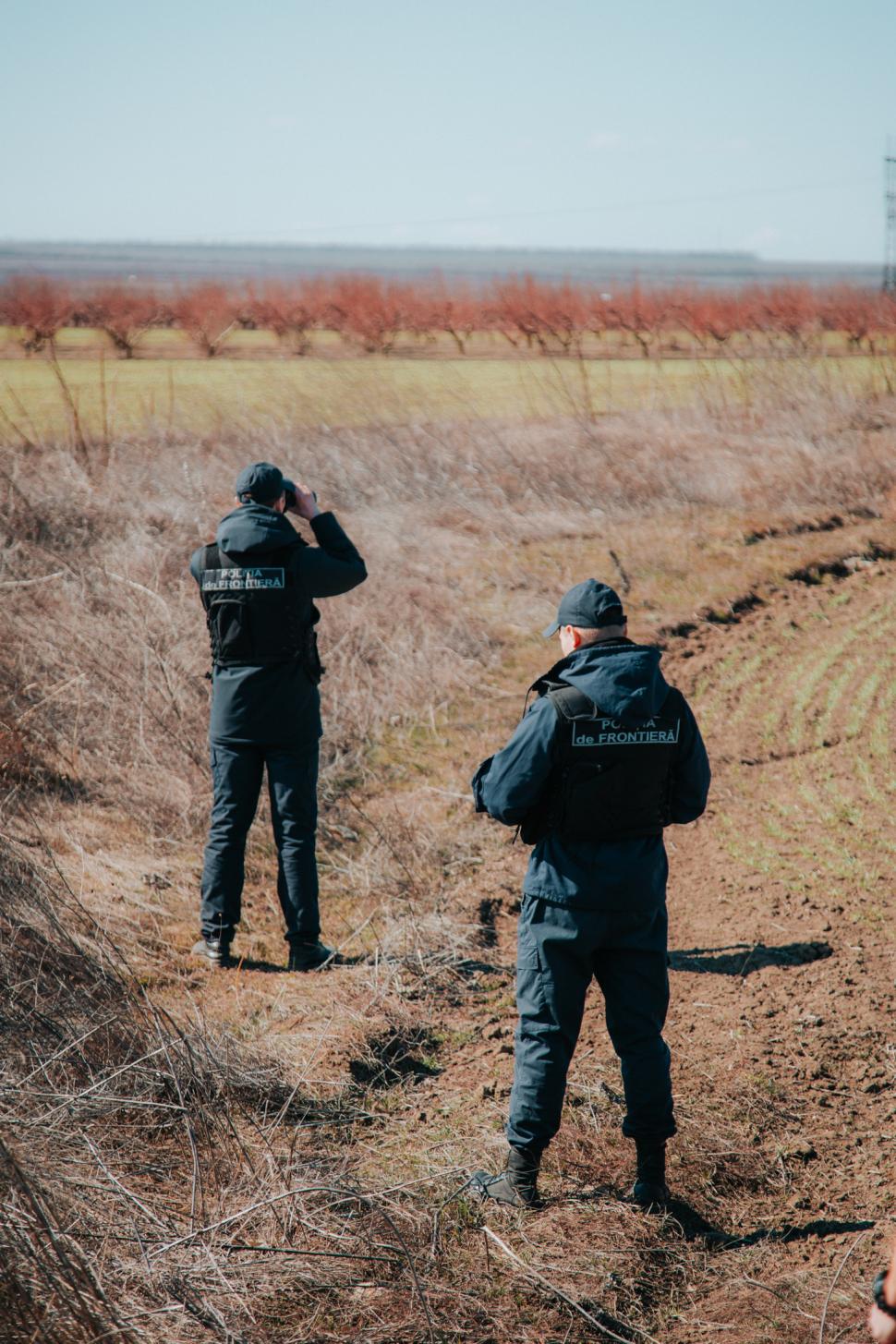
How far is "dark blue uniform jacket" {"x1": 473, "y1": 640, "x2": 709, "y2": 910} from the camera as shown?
321 centimetres

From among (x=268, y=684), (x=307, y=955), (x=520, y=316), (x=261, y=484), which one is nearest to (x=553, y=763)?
(x=268, y=684)

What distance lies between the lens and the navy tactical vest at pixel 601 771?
3.24 meters

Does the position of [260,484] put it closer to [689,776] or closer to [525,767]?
[525,767]

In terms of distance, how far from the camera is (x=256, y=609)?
489cm

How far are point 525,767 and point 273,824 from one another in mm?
2145

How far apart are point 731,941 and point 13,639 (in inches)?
203

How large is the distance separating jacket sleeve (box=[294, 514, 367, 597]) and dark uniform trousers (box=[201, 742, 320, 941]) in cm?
73

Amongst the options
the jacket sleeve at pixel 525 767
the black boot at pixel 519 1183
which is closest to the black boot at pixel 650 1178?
the black boot at pixel 519 1183

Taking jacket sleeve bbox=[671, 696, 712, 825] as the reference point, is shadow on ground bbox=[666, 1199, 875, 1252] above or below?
below

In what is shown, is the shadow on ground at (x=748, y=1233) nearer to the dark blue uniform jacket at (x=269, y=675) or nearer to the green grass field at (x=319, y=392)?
the dark blue uniform jacket at (x=269, y=675)

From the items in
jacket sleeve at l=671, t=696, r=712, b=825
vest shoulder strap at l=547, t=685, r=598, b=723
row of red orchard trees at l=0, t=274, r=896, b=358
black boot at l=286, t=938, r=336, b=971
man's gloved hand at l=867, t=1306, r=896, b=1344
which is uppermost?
row of red orchard trees at l=0, t=274, r=896, b=358

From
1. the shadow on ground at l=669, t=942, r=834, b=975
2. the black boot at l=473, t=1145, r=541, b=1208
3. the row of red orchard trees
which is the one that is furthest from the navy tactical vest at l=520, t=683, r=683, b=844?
the row of red orchard trees

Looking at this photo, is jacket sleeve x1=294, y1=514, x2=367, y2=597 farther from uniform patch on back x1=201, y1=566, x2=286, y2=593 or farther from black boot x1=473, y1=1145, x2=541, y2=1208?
black boot x1=473, y1=1145, x2=541, y2=1208

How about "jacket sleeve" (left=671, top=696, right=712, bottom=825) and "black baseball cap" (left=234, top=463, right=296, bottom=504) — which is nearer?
"jacket sleeve" (left=671, top=696, right=712, bottom=825)
